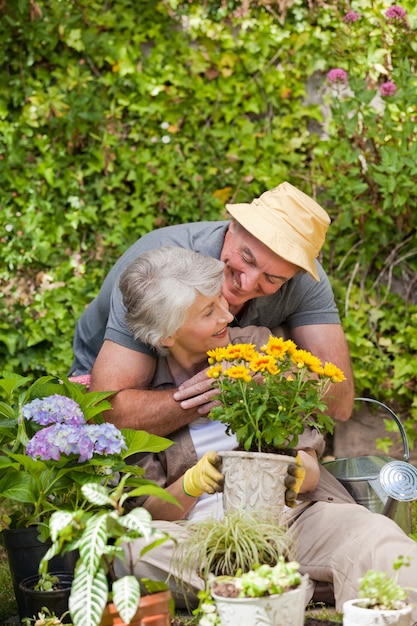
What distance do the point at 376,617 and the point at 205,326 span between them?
3.75ft

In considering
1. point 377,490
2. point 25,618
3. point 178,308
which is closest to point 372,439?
point 377,490

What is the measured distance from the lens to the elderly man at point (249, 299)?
2.92m

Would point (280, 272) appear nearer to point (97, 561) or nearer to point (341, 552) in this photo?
point (341, 552)

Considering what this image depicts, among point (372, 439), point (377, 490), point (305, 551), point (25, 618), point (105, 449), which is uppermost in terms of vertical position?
point (105, 449)

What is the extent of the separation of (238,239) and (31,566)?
4.04ft

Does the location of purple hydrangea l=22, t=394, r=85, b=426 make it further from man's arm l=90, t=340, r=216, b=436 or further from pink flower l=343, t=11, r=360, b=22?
pink flower l=343, t=11, r=360, b=22

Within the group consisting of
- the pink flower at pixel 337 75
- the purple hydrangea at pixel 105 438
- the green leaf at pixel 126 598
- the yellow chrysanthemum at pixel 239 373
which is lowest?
the pink flower at pixel 337 75

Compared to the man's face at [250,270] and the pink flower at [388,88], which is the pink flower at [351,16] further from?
the man's face at [250,270]

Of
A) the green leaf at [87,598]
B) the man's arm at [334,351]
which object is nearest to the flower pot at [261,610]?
the green leaf at [87,598]

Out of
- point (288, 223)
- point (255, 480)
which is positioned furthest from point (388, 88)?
point (255, 480)

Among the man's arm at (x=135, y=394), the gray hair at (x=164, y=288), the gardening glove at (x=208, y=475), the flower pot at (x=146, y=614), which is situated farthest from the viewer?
the man's arm at (x=135, y=394)

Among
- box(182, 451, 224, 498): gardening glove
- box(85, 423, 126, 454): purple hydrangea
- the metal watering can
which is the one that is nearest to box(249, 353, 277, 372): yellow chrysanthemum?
box(182, 451, 224, 498): gardening glove

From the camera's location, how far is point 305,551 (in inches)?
109

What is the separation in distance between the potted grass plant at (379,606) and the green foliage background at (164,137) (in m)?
2.75
